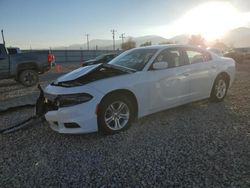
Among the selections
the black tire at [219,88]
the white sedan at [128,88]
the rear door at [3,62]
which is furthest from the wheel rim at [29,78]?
the black tire at [219,88]

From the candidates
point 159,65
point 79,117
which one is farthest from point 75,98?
point 159,65

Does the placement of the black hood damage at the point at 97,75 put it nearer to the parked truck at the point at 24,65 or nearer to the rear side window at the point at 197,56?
the rear side window at the point at 197,56

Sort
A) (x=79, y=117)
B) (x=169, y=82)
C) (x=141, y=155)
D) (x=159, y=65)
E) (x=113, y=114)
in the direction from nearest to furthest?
(x=141, y=155), (x=79, y=117), (x=113, y=114), (x=159, y=65), (x=169, y=82)

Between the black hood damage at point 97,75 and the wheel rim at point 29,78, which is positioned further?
the wheel rim at point 29,78

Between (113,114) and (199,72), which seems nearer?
(113,114)

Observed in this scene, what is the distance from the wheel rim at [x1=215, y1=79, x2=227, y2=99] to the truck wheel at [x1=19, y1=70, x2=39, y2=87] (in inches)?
314

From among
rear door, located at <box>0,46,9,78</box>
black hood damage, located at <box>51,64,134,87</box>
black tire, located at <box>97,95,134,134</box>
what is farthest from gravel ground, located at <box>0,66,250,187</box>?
rear door, located at <box>0,46,9,78</box>

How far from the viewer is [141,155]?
11.7 ft

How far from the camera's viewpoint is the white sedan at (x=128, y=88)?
4.04 m

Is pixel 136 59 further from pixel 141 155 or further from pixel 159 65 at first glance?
pixel 141 155

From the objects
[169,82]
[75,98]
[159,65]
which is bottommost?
[75,98]

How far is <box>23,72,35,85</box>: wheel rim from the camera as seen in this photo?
35.3ft

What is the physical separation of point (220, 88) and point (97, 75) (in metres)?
3.56

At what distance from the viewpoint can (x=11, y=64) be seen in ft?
33.7
